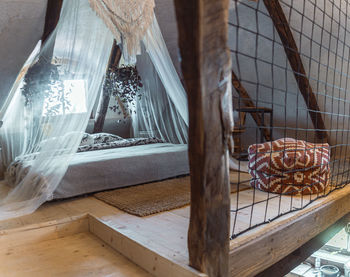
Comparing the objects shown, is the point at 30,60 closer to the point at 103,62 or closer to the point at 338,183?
the point at 103,62

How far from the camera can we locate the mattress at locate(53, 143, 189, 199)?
293cm

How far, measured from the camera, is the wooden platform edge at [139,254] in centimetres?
164

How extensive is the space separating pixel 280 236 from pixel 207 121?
1.18 metres

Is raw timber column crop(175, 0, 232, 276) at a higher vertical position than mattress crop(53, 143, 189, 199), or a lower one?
higher

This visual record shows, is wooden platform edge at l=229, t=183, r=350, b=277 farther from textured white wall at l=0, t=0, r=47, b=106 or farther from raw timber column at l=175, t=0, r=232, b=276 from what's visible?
textured white wall at l=0, t=0, r=47, b=106

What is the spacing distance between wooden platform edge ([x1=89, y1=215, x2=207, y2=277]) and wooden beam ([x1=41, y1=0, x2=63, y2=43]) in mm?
1951

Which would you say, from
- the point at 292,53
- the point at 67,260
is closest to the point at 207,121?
the point at 67,260

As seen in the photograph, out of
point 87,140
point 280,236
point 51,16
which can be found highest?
point 51,16

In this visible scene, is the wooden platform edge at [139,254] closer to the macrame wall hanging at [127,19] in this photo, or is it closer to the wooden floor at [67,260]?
the wooden floor at [67,260]

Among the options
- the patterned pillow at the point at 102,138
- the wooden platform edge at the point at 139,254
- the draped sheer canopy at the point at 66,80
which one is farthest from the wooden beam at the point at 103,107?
the wooden platform edge at the point at 139,254

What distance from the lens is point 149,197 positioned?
292cm

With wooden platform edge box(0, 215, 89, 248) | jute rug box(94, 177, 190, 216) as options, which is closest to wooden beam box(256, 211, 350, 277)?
jute rug box(94, 177, 190, 216)

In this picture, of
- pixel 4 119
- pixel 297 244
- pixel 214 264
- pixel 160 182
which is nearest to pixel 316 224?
pixel 297 244

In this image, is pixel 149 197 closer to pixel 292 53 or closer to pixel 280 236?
pixel 280 236
